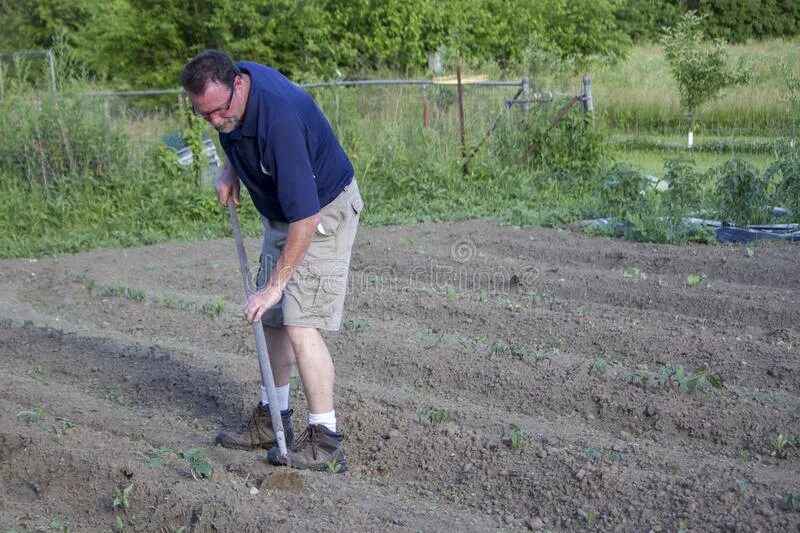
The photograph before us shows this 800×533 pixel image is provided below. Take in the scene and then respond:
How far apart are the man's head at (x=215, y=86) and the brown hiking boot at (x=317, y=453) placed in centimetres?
145

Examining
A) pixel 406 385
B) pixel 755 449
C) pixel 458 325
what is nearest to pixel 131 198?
pixel 458 325

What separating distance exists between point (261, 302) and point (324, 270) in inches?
13.6

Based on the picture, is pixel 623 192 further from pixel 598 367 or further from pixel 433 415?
pixel 433 415

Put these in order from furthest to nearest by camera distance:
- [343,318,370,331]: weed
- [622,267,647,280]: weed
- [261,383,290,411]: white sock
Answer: [622,267,647,280]: weed < [343,318,370,331]: weed < [261,383,290,411]: white sock

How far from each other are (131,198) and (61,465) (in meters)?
7.21

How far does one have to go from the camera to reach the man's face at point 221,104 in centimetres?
357

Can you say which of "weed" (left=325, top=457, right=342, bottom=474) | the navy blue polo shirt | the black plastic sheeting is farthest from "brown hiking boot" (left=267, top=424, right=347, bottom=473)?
the black plastic sheeting

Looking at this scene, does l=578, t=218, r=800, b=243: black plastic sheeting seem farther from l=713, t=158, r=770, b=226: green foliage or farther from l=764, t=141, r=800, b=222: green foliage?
l=764, t=141, r=800, b=222: green foliage

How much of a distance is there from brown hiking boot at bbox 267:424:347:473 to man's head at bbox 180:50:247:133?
1450 mm

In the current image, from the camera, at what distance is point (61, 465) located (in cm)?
414

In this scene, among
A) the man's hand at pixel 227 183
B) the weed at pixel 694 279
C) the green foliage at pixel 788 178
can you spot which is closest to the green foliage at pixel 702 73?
the green foliage at pixel 788 178

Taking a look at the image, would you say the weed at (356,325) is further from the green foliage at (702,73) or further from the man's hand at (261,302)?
the green foliage at (702,73)

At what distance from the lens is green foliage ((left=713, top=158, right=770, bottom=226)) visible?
29.0 ft

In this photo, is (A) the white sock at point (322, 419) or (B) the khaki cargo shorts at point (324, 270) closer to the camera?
(B) the khaki cargo shorts at point (324, 270)
